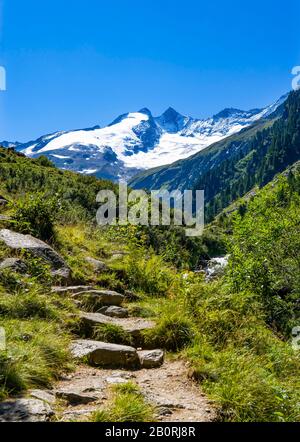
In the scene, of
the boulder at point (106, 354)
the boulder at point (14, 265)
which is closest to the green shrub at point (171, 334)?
the boulder at point (106, 354)

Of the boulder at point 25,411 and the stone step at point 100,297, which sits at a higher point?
the stone step at point 100,297

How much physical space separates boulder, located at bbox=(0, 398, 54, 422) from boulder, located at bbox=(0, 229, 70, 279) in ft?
14.4

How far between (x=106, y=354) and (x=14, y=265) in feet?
9.22

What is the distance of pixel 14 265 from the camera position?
808cm

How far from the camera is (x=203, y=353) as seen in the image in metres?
6.58

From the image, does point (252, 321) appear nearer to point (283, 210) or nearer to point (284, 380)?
point (284, 380)

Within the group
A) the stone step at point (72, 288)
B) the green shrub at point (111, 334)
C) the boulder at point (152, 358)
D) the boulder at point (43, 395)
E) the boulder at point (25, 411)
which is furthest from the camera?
the stone step at point (72, 288)

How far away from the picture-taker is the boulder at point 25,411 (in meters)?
4.28

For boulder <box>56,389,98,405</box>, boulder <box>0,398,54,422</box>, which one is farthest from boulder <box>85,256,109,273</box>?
boulder <box>0,398,54,422</box>

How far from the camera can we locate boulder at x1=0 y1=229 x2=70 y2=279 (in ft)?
29.2

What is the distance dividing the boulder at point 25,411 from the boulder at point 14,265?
3.59 metres

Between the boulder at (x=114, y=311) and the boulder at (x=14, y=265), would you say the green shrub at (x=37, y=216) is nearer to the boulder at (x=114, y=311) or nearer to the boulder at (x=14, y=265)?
the boulder at (x=14, y=265)
